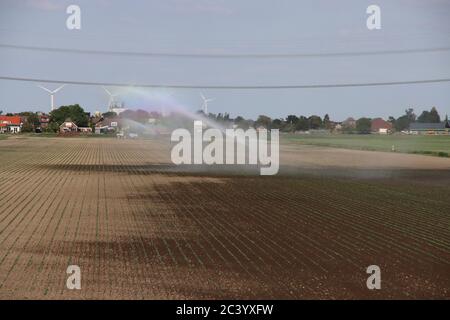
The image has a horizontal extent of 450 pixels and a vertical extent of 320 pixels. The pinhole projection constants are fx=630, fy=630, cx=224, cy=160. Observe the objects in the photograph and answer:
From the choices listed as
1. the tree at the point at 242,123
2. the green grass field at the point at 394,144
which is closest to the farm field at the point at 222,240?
the green grass field at the point at 394,144

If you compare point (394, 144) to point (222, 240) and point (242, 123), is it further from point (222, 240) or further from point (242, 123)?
point (222, 240)

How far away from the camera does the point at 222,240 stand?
1677 cm

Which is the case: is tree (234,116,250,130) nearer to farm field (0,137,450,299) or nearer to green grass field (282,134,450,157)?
green grass field (282,134,450,157)

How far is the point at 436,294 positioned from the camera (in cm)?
1129

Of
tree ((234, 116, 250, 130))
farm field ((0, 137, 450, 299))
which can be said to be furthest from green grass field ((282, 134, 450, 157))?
farm field ((0, 137, 450, 299))

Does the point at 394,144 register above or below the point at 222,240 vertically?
above

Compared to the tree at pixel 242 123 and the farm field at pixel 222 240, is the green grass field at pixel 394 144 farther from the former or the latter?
the farm field at pixel 222 240

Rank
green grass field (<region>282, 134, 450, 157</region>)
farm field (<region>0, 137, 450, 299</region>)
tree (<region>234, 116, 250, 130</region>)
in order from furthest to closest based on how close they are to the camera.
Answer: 1. tree (<region>234, 116, 250, 130</region>)
2. green grass field (<region>282, 134, 450, 157</region>)
3. farm field (<region>0, 137, 450, 299</region>)

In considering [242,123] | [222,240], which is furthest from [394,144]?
[222,240]

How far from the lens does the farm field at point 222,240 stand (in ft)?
38.5

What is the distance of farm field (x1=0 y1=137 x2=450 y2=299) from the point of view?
11.8 meters

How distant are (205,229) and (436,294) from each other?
860 cm
